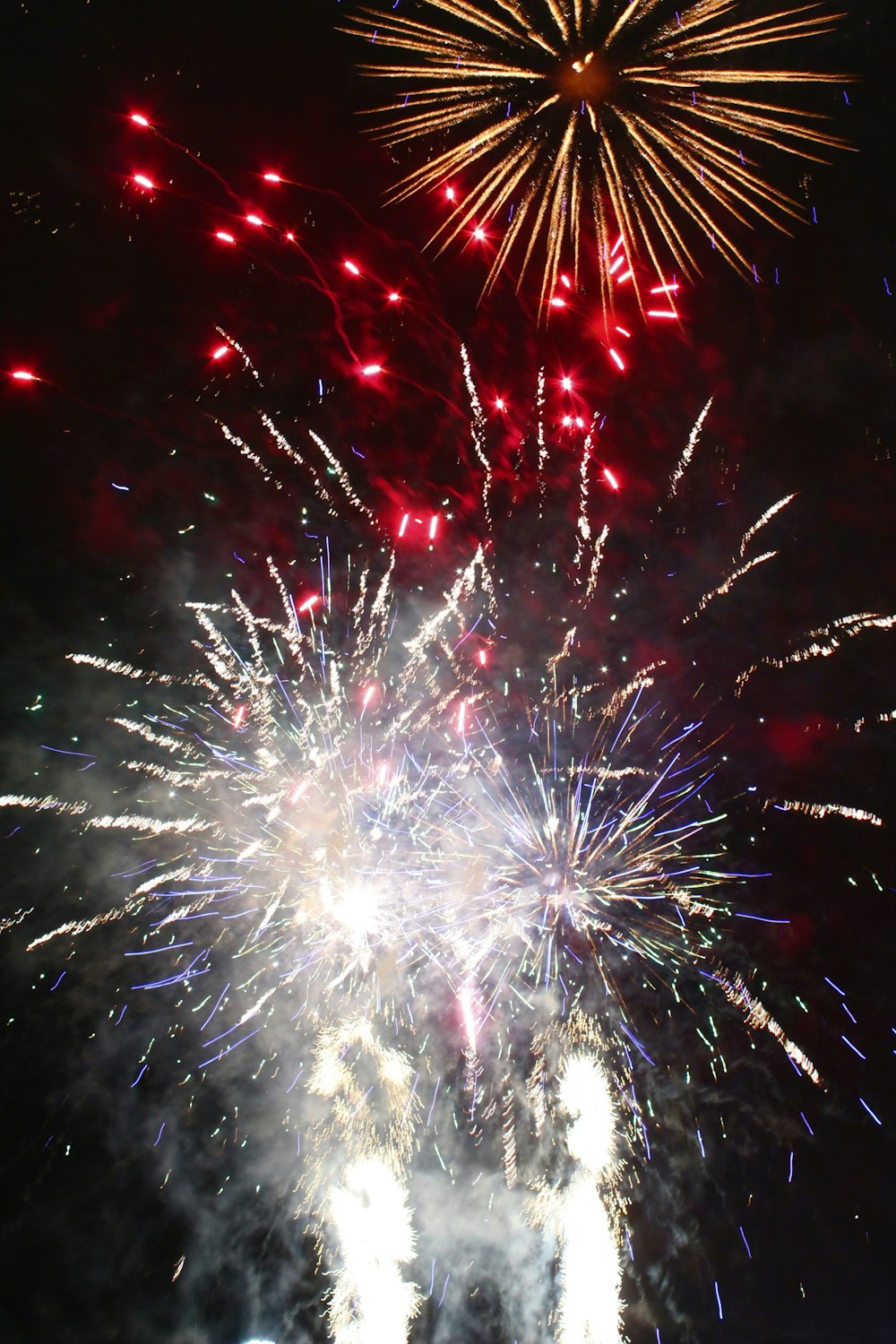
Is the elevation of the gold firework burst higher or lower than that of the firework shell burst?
higher

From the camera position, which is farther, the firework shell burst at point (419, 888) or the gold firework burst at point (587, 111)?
the firework shell burst at point (419, 888)

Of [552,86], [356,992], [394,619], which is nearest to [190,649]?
[394,619]

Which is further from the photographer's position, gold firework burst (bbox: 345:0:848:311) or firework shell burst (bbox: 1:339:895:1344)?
firework shell burst (bbox: 1:339:895:1344)

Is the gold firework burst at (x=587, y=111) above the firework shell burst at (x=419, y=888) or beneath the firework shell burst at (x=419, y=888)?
above

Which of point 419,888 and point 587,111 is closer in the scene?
→ point 587,111

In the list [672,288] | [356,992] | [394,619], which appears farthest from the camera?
[356,992]

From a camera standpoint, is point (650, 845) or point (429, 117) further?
point (650, 845)

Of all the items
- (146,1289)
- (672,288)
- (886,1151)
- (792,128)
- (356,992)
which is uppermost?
(672,288)

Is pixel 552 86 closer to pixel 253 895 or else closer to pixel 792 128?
pixel 792 128

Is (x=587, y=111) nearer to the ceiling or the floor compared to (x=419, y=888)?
nearer to the ceiling

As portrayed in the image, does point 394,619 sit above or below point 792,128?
below

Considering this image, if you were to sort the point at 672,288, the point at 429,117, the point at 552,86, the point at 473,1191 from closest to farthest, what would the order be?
the point at 552,86 < the point at 429,117 < the point at 672,288 < the point at 473,1191
